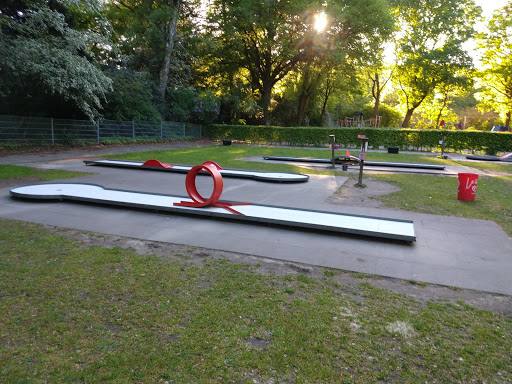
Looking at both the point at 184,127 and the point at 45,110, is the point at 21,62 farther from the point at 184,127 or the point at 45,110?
the point at 184,127

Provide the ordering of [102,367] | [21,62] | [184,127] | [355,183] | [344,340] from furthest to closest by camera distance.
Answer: [184,127] → [21,62] → [355,183] → [344,340] → [102,367]

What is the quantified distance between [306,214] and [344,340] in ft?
11.7

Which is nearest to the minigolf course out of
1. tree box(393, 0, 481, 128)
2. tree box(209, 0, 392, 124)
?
tree box(209, 0, 392, 124)

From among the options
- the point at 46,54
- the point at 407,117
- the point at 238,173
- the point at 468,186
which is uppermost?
the point at 407,117

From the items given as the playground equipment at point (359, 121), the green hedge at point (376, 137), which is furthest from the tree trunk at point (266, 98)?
the playground equipment at point (359, 121)

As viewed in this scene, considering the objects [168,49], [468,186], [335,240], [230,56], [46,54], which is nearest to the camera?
[335,240]

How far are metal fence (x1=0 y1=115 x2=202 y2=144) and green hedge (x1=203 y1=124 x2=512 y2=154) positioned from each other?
18.4 ft

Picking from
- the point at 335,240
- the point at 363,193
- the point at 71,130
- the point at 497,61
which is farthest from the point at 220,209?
the point at 497,61

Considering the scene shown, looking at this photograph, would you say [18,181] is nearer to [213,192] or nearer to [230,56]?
[213,192]

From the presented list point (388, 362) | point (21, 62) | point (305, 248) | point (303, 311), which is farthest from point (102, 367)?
point (21, 62)

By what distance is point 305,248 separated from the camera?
4.76m

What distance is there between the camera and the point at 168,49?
969 inches

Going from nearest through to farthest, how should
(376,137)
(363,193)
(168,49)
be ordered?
1. (363,193)
2. (376,137)
3. (168,49)

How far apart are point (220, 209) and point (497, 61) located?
1436 inches
